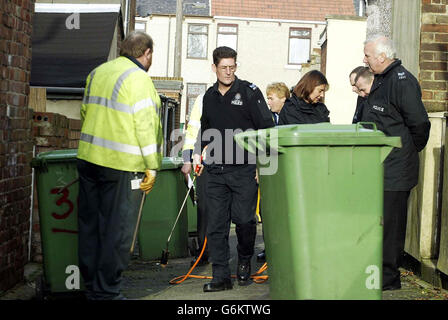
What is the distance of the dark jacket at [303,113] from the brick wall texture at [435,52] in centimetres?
150

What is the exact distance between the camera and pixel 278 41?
129 ft

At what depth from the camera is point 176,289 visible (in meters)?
6.39

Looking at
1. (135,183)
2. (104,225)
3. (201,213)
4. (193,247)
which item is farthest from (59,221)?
(193,247)

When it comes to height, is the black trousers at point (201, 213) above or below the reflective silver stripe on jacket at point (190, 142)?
below

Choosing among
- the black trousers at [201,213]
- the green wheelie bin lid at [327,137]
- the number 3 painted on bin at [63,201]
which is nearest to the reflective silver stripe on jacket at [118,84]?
the number 3 painted on bin at [63,201]

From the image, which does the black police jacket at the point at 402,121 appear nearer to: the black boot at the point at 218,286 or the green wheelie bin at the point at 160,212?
the black boot at the point at 218,286

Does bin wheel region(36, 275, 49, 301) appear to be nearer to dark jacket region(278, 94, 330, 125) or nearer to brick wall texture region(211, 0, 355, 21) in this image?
dark jacket region(278, 94, 330, 125)

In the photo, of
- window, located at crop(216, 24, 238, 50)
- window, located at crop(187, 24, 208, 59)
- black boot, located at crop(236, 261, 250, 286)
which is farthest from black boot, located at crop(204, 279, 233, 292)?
window, located at crop(216, 24, 238, 50)

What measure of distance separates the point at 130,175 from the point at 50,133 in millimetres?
2226

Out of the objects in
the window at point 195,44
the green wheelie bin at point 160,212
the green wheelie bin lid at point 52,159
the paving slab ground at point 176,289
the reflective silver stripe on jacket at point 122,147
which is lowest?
the paving slab ground at point 176,289

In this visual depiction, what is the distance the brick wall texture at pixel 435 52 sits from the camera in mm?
7871
